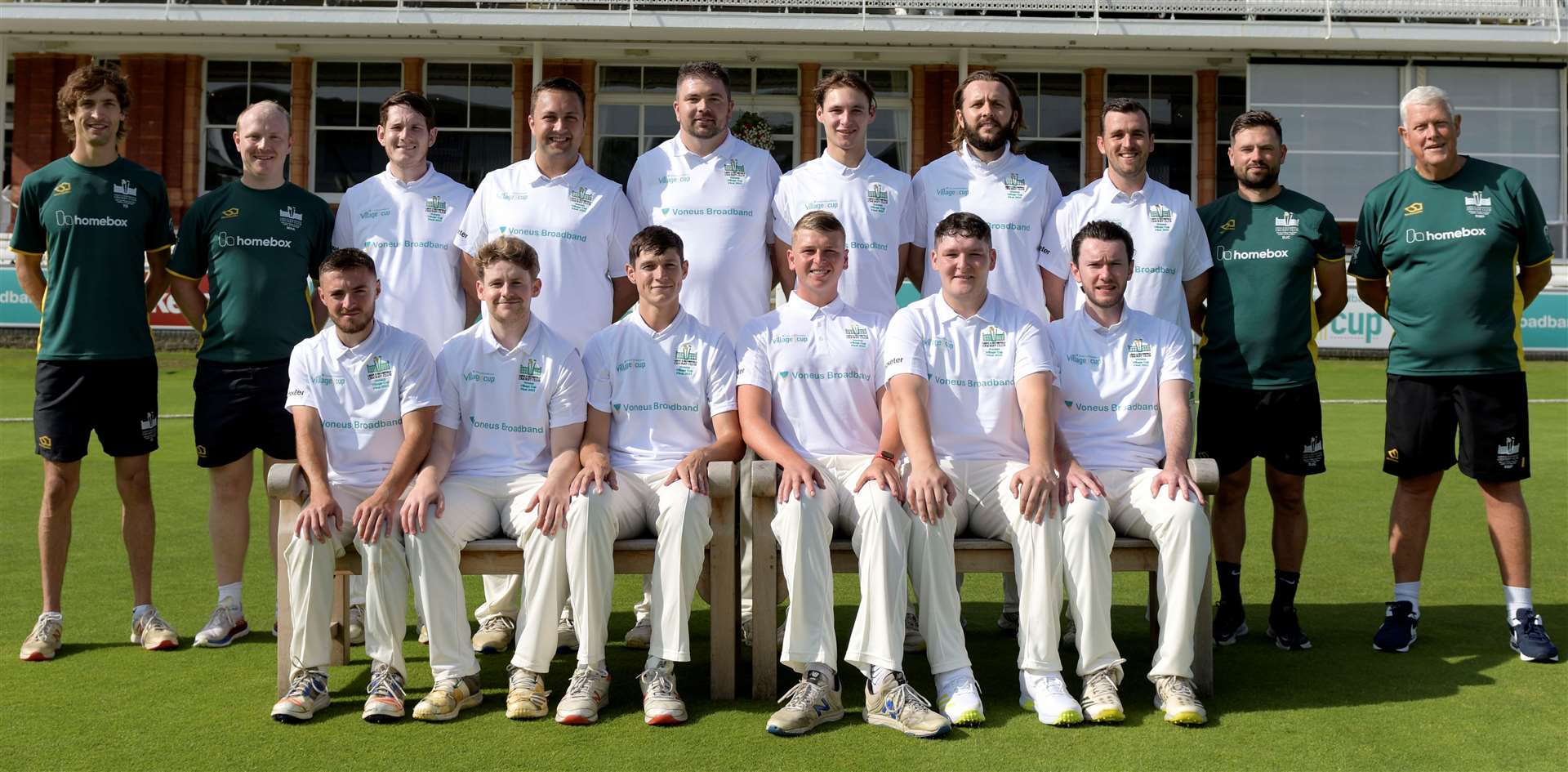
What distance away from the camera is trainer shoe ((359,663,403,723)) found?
4.30 meters

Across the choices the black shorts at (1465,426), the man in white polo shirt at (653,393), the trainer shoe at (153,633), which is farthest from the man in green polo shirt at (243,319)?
the black shorts at (1465,426)

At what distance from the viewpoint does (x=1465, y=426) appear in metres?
5.33

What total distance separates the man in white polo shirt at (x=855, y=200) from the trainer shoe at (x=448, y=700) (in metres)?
2.10

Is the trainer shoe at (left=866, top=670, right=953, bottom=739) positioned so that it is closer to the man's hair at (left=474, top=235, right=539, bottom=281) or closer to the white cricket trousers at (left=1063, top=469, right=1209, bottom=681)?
the white cricket trousers at (left=1063, top=469, right=1209, bottom=681)

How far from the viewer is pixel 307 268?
5570 millimetres

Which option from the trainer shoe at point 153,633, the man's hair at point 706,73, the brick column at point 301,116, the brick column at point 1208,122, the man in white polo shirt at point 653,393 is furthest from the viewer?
the brick column at point 1208,122

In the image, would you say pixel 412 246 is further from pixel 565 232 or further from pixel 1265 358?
pixel 1265 358

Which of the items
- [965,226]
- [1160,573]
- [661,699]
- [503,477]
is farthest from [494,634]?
[1160,573]

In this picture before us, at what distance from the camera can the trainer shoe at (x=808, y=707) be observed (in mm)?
4168

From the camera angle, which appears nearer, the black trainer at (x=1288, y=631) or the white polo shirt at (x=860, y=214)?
Result: the black trainer at (x=1288, y=631)

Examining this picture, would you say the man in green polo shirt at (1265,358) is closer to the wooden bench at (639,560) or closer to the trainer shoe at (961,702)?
the trainer shoe at (961,702)

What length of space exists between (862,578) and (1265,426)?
1916mm

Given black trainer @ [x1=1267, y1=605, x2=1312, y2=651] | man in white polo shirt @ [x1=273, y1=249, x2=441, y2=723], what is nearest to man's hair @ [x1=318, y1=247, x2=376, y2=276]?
man in white polo shirt @ [x1=273, y1=249, x2=441, y2=723]

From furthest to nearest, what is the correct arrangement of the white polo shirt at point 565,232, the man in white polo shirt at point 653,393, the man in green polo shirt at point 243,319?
the white polo shirt at point 565,232, the man in green polo shirt at point 243,319, the man in white polo shirt at point 653,393
